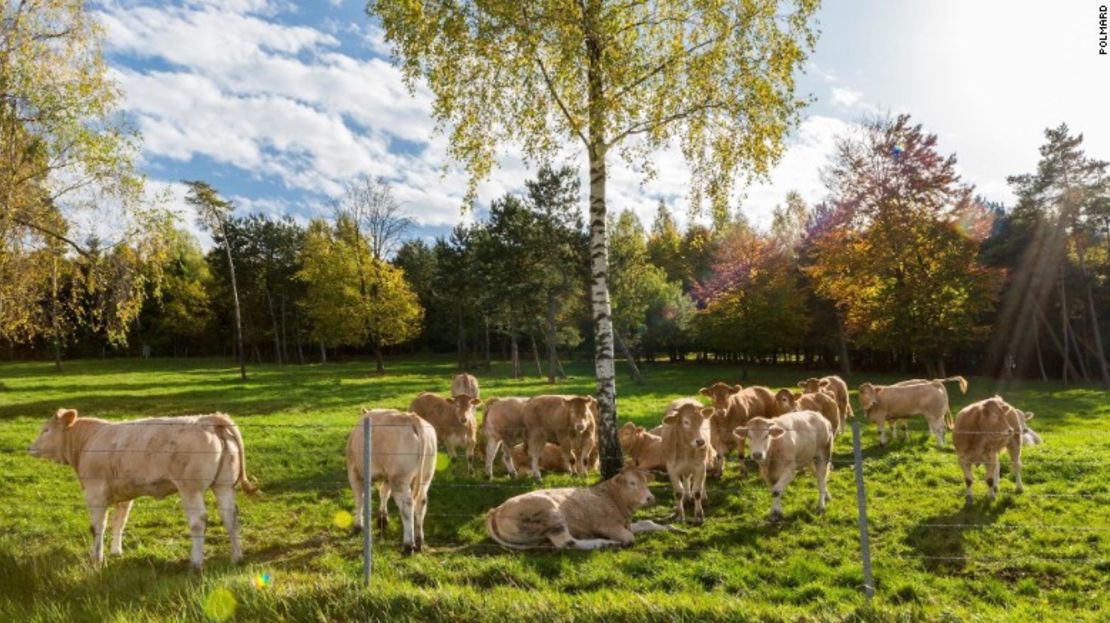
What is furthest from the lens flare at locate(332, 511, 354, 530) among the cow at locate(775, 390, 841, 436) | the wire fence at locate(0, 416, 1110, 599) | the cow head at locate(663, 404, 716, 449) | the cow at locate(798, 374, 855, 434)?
the cow at locate(798, 374, 855, 434)

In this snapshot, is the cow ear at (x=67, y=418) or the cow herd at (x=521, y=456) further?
the cow ear at (x=67, y=418)

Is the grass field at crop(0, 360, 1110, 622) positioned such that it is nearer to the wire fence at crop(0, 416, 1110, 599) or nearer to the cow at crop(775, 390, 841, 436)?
the wire fence at crop(0, 416, 1110, 599)

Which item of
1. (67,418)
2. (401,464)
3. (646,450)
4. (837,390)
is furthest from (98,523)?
(837,390)

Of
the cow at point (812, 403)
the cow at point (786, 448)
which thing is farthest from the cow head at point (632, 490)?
the cow at point (812, 403)

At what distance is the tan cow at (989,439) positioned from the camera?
1057cm

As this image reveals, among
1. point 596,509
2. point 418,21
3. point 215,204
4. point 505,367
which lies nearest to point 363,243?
point 215,204

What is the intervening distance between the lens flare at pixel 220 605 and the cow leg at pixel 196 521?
1.68 metres

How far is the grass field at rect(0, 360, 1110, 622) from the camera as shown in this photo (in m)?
5.86

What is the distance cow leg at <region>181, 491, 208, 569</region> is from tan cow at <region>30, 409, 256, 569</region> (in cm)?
1

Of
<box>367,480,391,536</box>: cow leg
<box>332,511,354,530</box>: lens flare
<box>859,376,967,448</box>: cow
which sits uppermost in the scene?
<box>859,376,967,448</box>: cow

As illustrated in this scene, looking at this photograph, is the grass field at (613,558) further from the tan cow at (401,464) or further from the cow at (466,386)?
the cow at (466,386)

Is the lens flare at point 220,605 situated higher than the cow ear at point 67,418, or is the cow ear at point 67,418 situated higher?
the cow ear at point 67,418

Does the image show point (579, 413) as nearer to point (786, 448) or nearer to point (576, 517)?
point (576, 517)

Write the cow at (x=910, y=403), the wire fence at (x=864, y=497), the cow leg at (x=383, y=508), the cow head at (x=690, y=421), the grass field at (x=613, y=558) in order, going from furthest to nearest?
the cow at (x=910, y=403) → the cow head at (x=690, y=421) → the cow leg at (x=383, y=508) → the wire fence at (x=864, y=497) → the grass field at (x=613, y=558)
